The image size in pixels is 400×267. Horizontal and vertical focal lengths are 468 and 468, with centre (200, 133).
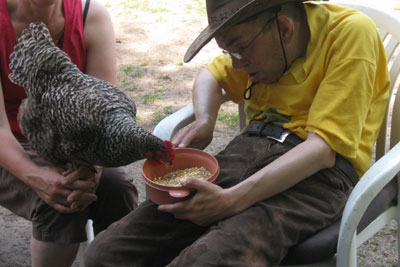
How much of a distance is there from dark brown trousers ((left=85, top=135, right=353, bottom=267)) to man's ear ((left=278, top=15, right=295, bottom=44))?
1.53ft

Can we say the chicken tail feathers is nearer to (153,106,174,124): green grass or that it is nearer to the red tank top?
the red tank top

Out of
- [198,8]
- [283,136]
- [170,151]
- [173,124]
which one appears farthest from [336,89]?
[198,8]

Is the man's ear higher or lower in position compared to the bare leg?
higher

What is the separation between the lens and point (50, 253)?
226 cm

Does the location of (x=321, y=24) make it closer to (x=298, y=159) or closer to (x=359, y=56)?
(x=359, y=56)

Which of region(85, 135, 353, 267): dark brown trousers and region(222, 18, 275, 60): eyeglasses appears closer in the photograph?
region(85, 135, 353, 267): dark brown trousers

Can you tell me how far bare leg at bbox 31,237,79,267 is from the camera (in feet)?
7.40

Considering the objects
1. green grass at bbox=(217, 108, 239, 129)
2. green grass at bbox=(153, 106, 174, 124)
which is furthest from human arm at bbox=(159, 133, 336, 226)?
green grass at bbox=(153, 106, 174, 124)

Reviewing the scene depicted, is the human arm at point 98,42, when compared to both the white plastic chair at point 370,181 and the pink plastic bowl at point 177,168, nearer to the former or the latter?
the white plastic chair at point 370,181

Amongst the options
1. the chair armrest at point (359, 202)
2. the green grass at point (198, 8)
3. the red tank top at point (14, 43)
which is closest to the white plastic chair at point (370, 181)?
the chair armrest at point (359, 202)

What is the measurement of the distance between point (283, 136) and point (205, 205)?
0.53m

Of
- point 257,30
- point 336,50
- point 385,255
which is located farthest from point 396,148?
point 385,255

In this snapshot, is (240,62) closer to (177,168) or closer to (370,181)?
(177,168)

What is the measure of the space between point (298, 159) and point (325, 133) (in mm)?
150
